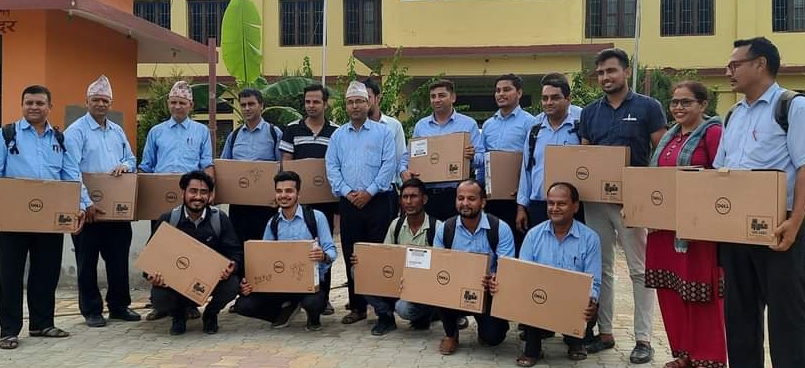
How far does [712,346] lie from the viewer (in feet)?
13.7

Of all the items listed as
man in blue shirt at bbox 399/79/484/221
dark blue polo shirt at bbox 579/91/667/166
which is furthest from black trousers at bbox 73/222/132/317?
dark blue polo shirt at bbox 579/91/667/166

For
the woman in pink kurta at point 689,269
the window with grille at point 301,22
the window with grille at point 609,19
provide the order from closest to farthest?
the woman in pink kurta at point 689,269 < the window with grille at point 609,19 < the window with grille at point 301,22

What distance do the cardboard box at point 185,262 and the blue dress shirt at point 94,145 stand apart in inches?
34.1

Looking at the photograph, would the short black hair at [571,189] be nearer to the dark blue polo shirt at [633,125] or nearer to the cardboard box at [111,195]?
the dark blue polo shirt at [633,125]

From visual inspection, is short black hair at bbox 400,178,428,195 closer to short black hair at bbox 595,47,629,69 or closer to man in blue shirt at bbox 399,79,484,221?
man in blue shirt at bbox 399,79,484,221

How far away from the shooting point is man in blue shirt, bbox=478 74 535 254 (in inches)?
217

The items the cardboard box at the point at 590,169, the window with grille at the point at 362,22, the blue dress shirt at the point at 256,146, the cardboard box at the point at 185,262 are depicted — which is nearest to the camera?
the cardboard box at the point at 590,169

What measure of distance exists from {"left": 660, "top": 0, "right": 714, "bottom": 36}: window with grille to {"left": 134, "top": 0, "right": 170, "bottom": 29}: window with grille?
12952 mm

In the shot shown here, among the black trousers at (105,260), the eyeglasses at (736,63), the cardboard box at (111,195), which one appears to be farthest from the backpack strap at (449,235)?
the black trousers at (105,260)

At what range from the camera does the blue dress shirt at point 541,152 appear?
5.08m

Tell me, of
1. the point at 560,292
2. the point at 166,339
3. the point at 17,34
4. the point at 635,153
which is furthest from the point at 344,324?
the point at 17,34

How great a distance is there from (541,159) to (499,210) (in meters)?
0.71

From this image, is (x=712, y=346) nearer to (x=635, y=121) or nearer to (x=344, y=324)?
(x=635, y=121)

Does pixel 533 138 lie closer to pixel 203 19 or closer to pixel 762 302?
pixel 762 302
